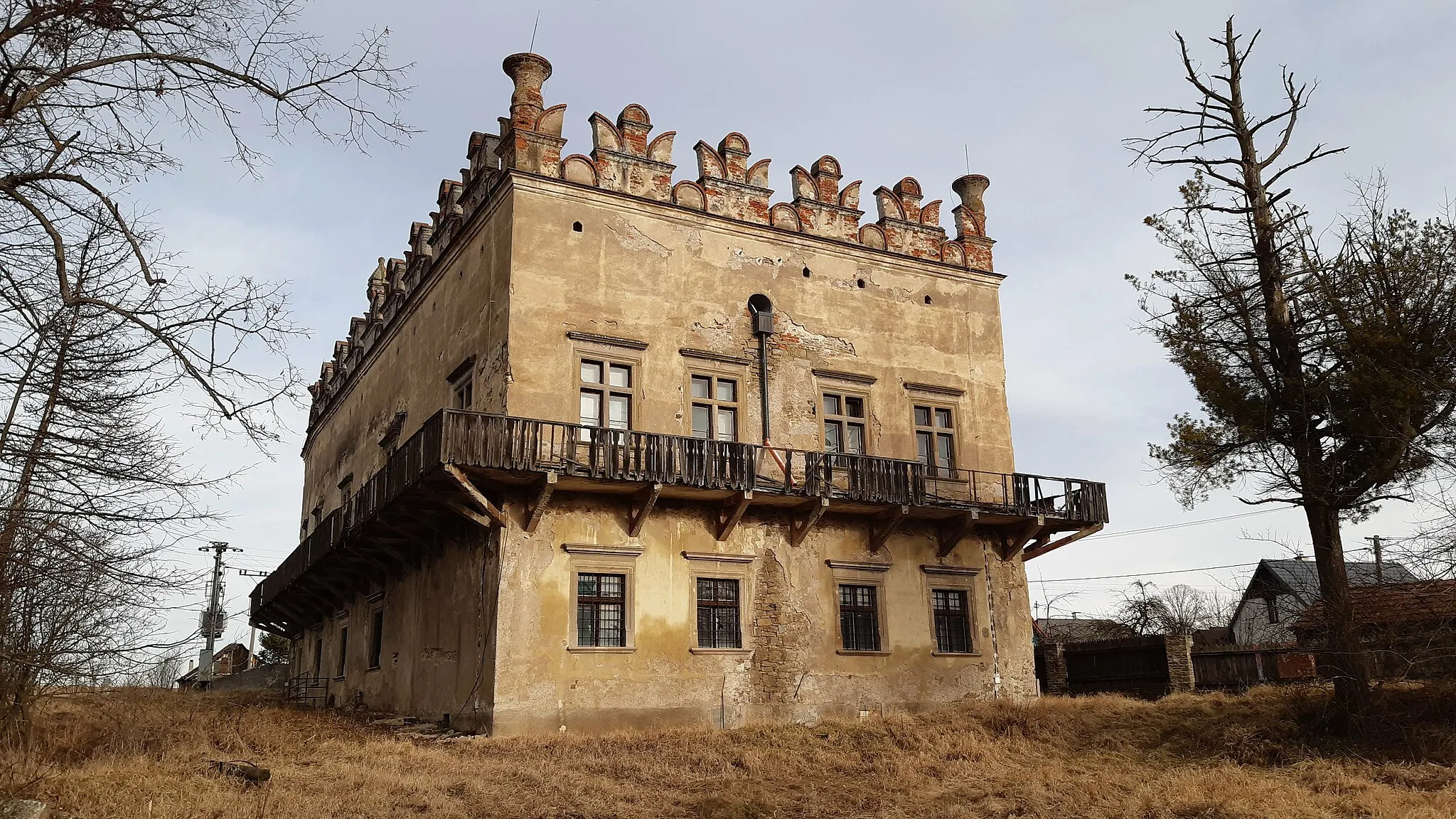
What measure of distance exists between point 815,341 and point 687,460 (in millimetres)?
4880

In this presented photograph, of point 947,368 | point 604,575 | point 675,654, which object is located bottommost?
point 675,654

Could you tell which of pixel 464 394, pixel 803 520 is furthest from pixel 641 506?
pixel 464 394

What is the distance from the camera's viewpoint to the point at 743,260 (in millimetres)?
22797

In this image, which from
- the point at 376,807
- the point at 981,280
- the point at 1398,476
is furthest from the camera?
the point at 981,280

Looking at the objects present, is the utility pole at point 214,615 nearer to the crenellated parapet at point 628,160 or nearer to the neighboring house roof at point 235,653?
the neighboring house roof at point 235,653

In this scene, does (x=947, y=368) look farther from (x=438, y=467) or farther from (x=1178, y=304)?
(x=438, y=467)

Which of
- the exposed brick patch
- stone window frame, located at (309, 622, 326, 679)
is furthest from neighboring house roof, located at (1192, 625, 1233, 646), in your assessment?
stone window frame, located at (309, 622, 326, 679)

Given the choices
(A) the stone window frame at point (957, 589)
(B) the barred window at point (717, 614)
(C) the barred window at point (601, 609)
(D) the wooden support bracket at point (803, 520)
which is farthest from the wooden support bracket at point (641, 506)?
(A) the stone window frame at point (957, 589)

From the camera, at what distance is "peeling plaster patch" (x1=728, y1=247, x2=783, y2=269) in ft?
74.4

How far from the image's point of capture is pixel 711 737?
711 inches

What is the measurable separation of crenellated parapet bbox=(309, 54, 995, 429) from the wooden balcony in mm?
5266

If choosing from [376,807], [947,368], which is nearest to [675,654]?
[376,807]

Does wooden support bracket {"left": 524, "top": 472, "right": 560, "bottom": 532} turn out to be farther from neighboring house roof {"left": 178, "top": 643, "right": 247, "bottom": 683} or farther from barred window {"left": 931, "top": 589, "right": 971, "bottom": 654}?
neighboring house roof {"left": 178, "top": 643, "right": 247, "bottom": 683}

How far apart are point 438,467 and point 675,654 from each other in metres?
5.39
